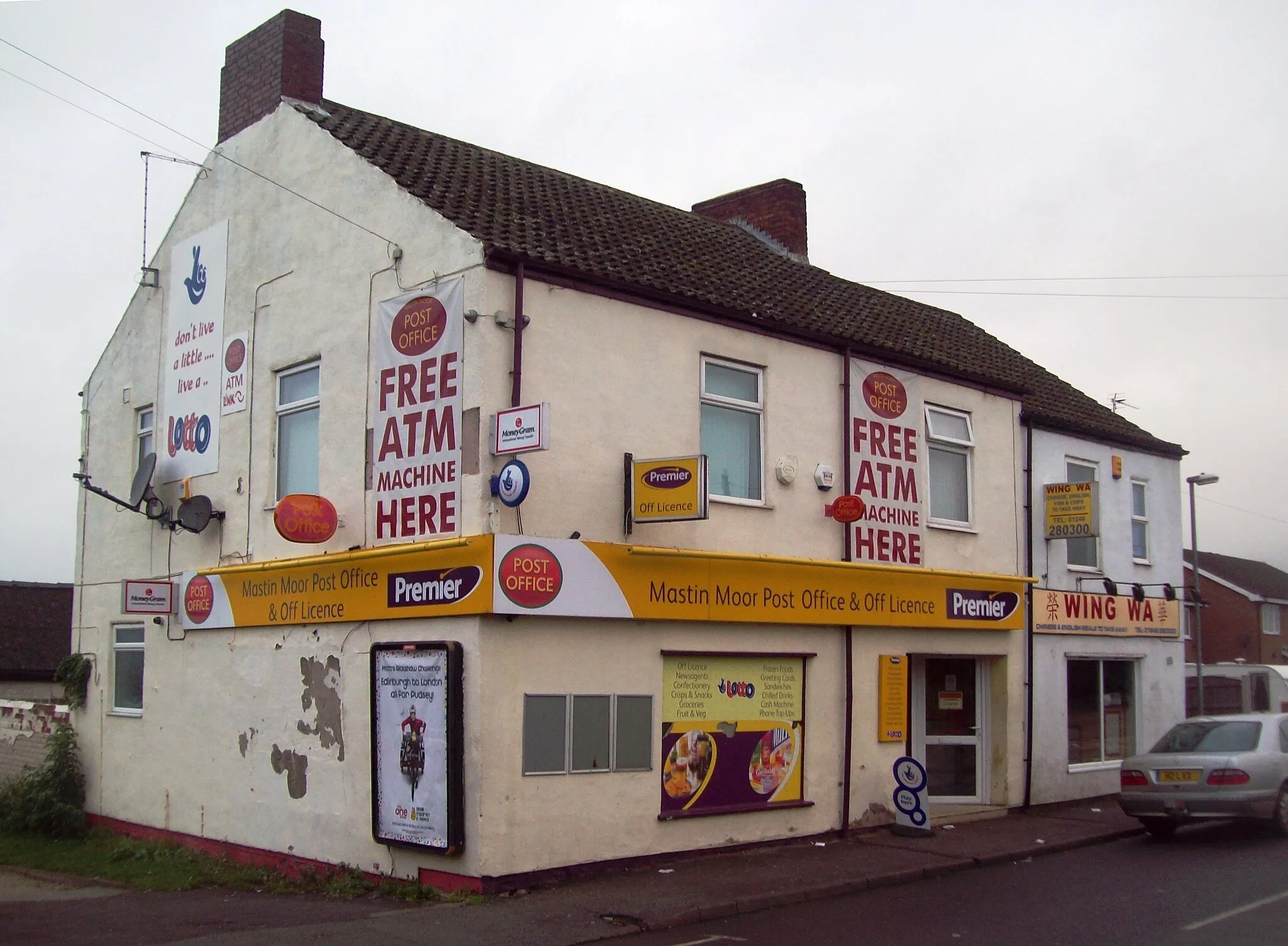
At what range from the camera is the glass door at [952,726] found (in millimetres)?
17391

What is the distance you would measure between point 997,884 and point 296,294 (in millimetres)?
10131

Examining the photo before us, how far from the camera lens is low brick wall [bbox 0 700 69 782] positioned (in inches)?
728

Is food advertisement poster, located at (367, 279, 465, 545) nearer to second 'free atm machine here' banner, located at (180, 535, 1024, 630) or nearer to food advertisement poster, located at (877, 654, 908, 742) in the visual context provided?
second 'free atm machine here' banner, located at (180, 535, 1024, 630)

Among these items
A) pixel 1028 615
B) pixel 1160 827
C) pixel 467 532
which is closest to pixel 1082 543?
pixel 1028 615

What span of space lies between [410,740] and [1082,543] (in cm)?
1231

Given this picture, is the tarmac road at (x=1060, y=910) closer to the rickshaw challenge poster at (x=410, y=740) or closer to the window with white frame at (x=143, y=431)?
the rickshaw challenge poster at (x=410, y=740)

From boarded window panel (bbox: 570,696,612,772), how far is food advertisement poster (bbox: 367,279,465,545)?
216 cm

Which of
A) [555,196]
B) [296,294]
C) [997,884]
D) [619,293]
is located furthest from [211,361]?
[997,884]

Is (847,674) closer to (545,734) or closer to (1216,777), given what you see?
(1216,777)

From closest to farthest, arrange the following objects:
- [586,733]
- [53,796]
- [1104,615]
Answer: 1. [586,733]
2. [53,796]
3. [1104,615]

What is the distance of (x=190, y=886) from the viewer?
13.4 m

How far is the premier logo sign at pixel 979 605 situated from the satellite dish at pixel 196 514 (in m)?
9.53

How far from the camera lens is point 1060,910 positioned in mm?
10859

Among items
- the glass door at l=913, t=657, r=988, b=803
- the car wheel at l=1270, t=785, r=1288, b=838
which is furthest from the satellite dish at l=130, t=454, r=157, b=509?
the car wheel at l=1270, t=785, r=1288, b=838
